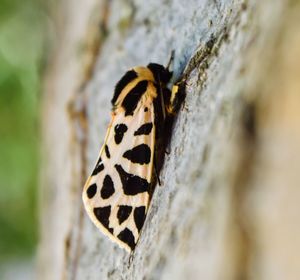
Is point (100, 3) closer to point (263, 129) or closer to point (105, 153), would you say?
point (105, 153)

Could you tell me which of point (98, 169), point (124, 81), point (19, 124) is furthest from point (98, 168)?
point (19, 124)

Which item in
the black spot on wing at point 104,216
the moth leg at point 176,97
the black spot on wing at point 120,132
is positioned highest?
the moth leg at point 176,97

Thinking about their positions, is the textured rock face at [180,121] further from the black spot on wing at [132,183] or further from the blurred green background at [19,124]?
the blurred green background at [19,124]

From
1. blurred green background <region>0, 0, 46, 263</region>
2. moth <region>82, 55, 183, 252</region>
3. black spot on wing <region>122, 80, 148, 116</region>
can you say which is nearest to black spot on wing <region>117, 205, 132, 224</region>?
moth <region>82, 55, 183, 252</region>

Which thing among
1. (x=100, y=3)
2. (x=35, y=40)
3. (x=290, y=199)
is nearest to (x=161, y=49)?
(x=100, y=3)

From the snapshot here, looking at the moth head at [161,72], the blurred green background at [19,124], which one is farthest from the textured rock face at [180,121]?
the blurred green background at [19,124]
